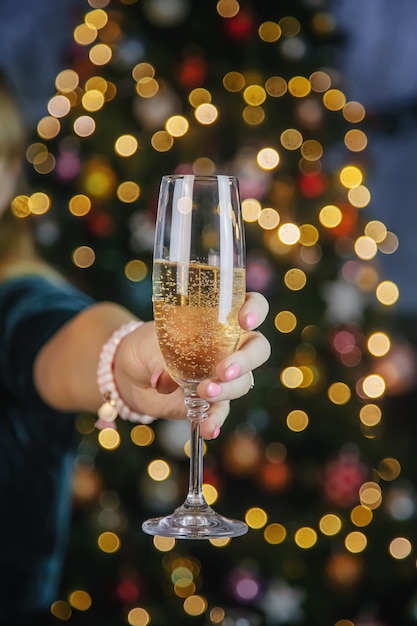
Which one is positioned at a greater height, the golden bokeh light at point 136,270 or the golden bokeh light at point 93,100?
the golden bokeh light at point 93,100

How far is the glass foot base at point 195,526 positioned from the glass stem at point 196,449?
13 millimetres

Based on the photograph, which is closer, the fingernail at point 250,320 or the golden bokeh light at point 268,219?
the fingernail at point 250,320

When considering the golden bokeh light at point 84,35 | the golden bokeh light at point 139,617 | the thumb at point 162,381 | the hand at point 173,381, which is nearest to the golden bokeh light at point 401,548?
the golden bokeh light at point 139,617

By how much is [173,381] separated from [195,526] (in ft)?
0.73

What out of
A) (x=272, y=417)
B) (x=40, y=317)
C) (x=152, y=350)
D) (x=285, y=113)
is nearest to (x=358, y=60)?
(x=285, y=113)

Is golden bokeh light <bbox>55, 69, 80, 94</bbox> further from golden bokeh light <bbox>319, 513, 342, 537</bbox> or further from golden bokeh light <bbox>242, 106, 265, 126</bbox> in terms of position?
golden bokeh light <bbox>319, 513, 342, 537</bbox>

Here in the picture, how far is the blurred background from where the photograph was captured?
10.8 ft

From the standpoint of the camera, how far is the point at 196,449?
3.90ft

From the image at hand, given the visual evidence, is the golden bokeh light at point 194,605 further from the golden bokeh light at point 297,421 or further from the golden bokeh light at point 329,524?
the golden bokeh light at point 297,421

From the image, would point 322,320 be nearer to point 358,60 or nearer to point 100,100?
point 100,100

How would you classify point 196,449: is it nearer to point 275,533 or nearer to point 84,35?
point 275,533

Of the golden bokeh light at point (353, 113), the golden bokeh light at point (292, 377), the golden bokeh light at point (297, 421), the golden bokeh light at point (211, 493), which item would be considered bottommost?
the golden bokeh light at point (211, 493)

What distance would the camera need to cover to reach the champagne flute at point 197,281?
3.76 feet

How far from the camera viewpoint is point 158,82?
3359 millimetres
